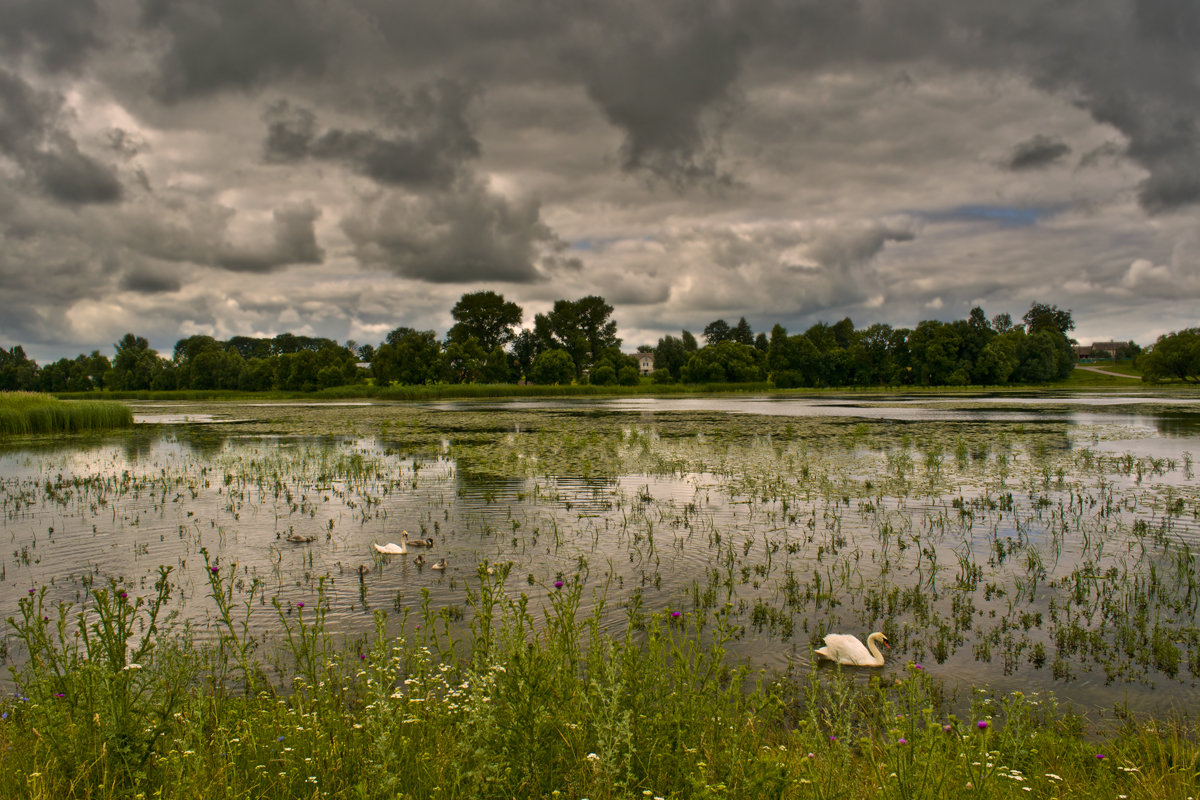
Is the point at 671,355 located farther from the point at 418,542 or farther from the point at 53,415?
the point at 418,542

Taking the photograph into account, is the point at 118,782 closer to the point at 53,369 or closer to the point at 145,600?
the point at 145,600

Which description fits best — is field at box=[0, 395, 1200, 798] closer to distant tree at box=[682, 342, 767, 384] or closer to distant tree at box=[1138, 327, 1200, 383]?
distant tree at box=[682, 342, 767, 384]

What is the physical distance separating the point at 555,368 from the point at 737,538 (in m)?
99.2

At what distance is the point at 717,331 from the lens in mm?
171125

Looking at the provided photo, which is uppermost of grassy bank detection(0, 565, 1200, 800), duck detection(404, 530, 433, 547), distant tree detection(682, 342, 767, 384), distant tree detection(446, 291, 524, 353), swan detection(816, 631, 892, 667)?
distant tree detection(446, 291, 524, 353)

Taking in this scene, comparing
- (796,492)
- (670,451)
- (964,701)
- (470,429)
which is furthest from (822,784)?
(470,429)

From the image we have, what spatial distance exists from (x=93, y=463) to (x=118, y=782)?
24.1 m

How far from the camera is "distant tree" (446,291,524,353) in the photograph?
122 meters

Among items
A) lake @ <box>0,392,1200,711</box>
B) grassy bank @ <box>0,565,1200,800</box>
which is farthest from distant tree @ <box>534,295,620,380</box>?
grassy bank @ <box>0,565,1200,800</box>

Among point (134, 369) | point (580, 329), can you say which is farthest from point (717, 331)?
point (134, 369)

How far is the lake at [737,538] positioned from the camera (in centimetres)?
777

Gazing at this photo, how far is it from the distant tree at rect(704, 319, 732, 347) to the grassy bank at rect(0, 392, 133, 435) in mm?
142732

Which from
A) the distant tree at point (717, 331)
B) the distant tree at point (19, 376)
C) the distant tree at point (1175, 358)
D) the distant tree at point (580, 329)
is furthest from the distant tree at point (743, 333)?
the distant tree at point (19, 376)

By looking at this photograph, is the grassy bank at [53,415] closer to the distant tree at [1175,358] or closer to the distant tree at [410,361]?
the distant tree at [410,361]
